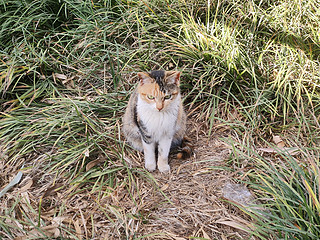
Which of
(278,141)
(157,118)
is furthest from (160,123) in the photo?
(278,141)

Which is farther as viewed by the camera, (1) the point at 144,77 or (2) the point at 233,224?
(1) the point at 144,77

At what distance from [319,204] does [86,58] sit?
2.95 meters

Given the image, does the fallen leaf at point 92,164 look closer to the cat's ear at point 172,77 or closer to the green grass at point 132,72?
the green grass at point 132,72

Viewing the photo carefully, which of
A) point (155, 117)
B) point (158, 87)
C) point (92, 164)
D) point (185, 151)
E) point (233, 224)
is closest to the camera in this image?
point (233, 224)

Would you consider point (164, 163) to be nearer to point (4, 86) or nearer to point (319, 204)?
point (319, 204)

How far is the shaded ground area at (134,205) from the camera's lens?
242 centimetres

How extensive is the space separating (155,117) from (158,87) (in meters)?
0.30

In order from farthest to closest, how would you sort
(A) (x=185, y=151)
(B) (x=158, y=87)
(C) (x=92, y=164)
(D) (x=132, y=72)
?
(D) (x=132, y=72), (A) (x=185, y=151), (C) (x=92, y=164), (B) (x=158, y=87)

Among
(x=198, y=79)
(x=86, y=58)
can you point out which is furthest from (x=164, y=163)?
(x=86, y=58)

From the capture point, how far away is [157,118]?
2760 mm

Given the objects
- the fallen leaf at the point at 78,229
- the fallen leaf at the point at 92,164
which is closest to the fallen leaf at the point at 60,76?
the fallen leaf at the point at 92,164

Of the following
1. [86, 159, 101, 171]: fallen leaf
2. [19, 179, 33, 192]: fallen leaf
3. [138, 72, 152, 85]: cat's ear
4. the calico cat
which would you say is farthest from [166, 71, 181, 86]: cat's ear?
[19, 179, 33, 192]: fallen leaf

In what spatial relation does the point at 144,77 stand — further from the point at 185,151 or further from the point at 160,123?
the point at 185,151

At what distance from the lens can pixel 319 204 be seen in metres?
2.03
